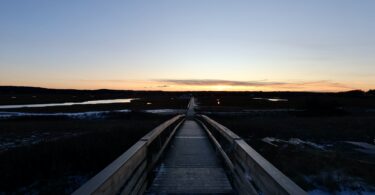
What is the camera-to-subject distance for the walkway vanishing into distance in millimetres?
3473

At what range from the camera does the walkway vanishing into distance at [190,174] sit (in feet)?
11.4

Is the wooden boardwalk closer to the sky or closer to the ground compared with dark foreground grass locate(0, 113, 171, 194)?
closer to the sky

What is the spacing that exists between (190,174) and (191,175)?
100 mm

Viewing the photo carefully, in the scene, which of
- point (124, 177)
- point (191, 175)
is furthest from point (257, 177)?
point (191, 175)

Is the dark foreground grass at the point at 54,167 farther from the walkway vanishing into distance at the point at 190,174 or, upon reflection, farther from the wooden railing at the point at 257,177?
the wooden railing at the point at 257,177

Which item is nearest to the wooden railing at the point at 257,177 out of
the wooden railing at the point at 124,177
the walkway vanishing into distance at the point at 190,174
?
the walkway vanishing into distance at the point at 190,174

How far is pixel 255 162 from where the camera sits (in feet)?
14.2

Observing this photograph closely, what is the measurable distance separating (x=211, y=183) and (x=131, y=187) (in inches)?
97.6

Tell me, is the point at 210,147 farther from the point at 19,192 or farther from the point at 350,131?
the point at 350,131

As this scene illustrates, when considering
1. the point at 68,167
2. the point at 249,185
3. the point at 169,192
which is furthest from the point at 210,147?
the point at 249,185

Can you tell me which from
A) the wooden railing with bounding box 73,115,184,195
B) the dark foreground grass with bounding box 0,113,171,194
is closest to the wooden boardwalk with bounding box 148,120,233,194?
the wooden railing with bounding box 73,115,184,195

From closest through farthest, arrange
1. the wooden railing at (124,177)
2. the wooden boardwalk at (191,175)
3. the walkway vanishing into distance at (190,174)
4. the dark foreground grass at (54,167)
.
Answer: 1. the wooden railing at (124,177)
2. the walkway vanishing into distance at (190,174)
3. the wooden boardwalk at (191,175)
4. the dark foreground grass at (54,167)

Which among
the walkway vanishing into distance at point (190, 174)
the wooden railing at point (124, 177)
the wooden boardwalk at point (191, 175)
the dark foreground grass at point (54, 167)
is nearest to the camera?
the wooden railing at point (124, 177)

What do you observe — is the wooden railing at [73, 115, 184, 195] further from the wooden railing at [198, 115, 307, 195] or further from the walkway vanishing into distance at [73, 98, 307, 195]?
the wooden railing at [198, 115, 307, 195]
